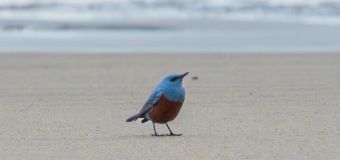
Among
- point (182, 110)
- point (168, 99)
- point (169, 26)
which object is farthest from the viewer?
point (169, 26)

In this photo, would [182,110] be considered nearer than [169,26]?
Yes

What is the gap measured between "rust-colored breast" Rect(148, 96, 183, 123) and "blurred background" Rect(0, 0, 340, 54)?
1045 centimetres

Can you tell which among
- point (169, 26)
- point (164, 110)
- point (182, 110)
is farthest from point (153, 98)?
point (169, 26)

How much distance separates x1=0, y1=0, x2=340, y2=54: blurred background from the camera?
19828 mm

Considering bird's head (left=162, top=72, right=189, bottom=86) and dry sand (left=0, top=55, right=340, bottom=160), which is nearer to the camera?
dry sand (left=0, top=55, right=340, bottom=160)

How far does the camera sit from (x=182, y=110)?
973cm

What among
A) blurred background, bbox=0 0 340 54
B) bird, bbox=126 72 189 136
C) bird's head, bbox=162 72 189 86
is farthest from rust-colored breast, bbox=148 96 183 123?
blurred background, bbox=0 0 340 54

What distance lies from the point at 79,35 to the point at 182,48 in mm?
5047

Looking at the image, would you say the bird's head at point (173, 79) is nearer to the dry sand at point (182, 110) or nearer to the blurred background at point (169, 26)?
the dry sand at point (182, 110)

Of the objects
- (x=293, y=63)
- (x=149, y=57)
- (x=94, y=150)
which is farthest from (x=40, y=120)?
(x=149, y=57)

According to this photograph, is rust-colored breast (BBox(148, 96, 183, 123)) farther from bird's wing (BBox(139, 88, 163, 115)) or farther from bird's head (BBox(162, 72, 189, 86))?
bird's head (BBox(162, 72, 189, 86))

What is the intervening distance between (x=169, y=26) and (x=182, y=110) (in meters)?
16.5

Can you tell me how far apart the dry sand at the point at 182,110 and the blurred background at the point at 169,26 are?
135 inches

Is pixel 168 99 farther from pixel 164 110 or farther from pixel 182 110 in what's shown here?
pixel 182 110
